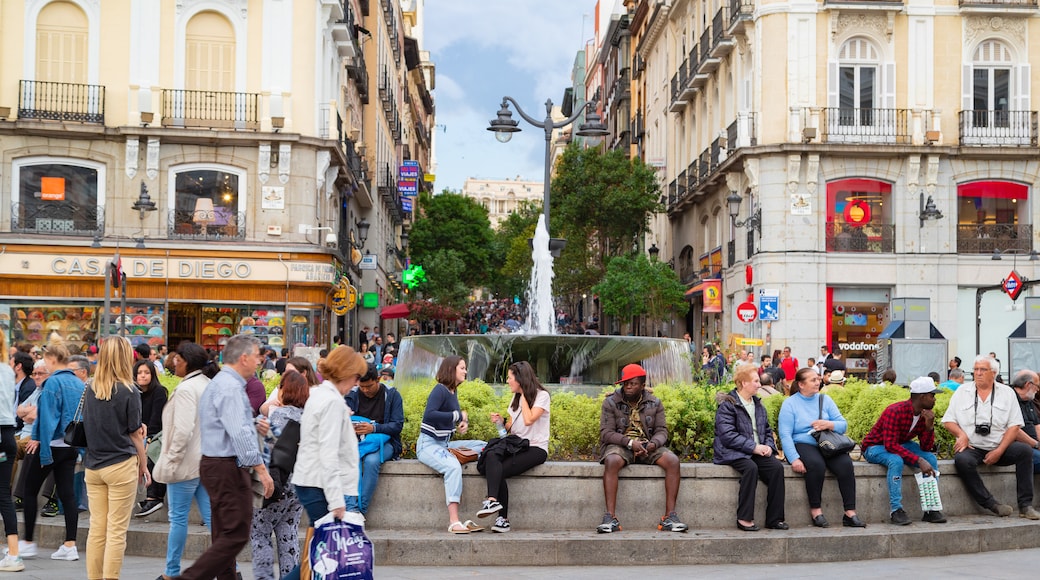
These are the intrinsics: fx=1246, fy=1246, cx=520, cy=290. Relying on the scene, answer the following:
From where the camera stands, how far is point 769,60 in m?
36.4

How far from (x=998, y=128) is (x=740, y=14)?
829 cm

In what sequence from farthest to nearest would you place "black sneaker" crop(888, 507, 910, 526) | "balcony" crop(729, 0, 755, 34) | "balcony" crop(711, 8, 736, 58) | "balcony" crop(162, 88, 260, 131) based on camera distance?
"balcony" crop(711, 8, 736, 58) < "balcony" crop(729, 0, 755, 34) < "balcony" crop(162, 88, 260, 131) < "black sneaker" crop(888, 507, 910, 526)

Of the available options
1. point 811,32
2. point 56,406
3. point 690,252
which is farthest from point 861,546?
point 690,252

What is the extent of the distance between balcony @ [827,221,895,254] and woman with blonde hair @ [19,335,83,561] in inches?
1147

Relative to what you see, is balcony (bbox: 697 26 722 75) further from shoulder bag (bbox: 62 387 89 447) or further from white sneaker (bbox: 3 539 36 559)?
shoulder bag (bbox: 62 387 89 447)

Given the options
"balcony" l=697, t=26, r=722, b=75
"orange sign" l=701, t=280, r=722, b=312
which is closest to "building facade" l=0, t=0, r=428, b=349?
"orange sign" l=701, t=280, r=722, b=312

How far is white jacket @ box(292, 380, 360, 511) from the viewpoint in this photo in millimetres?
7227

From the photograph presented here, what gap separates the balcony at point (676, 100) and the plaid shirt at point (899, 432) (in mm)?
39028

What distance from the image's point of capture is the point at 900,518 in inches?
433

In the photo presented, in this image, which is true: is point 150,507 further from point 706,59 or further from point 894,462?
point 706,59

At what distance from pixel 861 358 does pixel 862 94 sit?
7.76 metres

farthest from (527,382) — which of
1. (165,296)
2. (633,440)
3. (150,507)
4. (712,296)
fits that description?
(712,296)

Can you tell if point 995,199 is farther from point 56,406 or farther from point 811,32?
point 56,406

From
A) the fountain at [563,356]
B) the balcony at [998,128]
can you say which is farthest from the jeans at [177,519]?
the balcony at [998,128]
